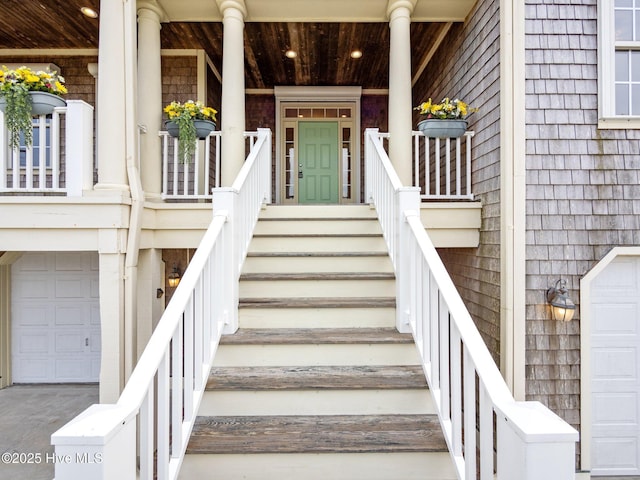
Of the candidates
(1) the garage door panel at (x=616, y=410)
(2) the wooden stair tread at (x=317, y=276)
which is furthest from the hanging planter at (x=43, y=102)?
(1) the garage door panel at (x=616, y=410)

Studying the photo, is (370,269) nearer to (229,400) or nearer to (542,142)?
(229,400)

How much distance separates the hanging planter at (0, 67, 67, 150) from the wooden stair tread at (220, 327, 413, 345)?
2608mm

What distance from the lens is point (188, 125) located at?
4145 millimetres

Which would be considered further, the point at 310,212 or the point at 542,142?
the point at 310,212

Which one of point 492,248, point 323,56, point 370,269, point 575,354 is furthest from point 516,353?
point 323,56

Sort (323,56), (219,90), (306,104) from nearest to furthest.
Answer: (323,56)
(219,90)
(306,104)

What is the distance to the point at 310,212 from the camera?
402cm

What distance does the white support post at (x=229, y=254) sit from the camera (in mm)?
2482

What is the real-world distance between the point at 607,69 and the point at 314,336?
3344 millimetres

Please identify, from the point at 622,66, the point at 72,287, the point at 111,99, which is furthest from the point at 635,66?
the point at 72,287

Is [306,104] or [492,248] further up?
[306,104]

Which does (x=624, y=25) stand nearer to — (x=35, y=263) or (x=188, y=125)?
(x=188, y=125)

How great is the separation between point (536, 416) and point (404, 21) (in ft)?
13.6

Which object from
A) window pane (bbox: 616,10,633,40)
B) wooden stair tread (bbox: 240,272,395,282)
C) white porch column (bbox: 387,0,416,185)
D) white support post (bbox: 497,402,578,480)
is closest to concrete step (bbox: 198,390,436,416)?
white support post (bbox: 497,402,578,480)
